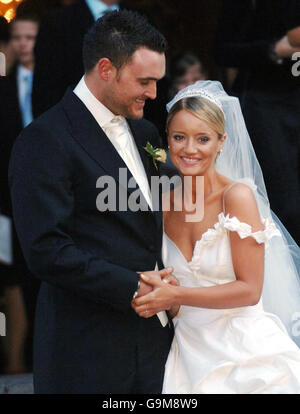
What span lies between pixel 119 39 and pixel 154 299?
1.04 meters

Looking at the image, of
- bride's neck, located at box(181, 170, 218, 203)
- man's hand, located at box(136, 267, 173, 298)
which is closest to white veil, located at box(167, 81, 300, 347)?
bride's neck, located at box(181, 170, 218, 203)

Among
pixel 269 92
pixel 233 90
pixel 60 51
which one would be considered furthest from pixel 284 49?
pixel 60 51

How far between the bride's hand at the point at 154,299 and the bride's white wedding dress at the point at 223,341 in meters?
0.38

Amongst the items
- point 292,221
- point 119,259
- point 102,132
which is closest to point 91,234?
point 119,259

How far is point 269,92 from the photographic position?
4.36m

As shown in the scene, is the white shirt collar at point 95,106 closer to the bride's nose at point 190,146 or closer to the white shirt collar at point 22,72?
the bride's nose at point 190,146

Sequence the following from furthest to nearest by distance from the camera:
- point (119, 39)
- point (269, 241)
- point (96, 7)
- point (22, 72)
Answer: point (22, 72)
point (96, 7)
point (269, 241)
point (119, 39)

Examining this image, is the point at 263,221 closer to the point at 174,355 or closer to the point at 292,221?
the point at 174,355

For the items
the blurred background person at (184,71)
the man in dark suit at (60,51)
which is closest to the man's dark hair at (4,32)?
the man in dark suit at (60,51)

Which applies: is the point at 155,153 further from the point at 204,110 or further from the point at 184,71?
the point at 184,71

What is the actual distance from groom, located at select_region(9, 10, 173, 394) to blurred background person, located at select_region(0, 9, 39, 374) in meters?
1.52

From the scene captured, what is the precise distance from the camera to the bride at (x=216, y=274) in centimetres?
330

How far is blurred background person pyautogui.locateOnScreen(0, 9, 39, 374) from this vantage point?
469 cm

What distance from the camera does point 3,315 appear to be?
15.9ft
